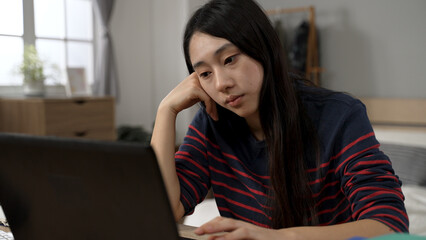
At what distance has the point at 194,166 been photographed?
1.20 meters

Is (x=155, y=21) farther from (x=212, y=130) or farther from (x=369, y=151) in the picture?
(x=369, y=151)

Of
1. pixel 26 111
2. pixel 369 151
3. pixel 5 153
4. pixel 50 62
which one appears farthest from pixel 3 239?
pixel 50 62

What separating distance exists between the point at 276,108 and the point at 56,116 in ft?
8.03

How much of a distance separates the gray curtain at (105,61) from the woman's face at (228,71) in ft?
11.2

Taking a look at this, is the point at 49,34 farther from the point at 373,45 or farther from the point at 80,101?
the point at 373,45

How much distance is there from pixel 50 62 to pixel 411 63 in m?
3.08

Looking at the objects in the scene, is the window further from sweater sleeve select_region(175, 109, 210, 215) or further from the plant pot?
sweater sleeve select_region(175, 109, 210, 215)

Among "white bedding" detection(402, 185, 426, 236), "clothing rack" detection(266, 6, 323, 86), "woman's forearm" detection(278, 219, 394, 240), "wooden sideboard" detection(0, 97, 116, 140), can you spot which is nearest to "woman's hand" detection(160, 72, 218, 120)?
"woman's forearm" detection(278, 219, 394, 240)

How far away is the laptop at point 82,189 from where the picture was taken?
0.51 metres

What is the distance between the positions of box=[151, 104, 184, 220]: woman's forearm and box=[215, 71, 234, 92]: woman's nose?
21 cm

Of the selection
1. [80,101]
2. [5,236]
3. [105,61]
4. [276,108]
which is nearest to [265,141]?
[276,108]

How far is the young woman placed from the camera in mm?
982

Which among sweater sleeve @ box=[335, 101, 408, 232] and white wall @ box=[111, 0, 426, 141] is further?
white wall @ box=[111, 0, 426, 141]

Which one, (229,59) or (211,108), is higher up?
(229,59)
